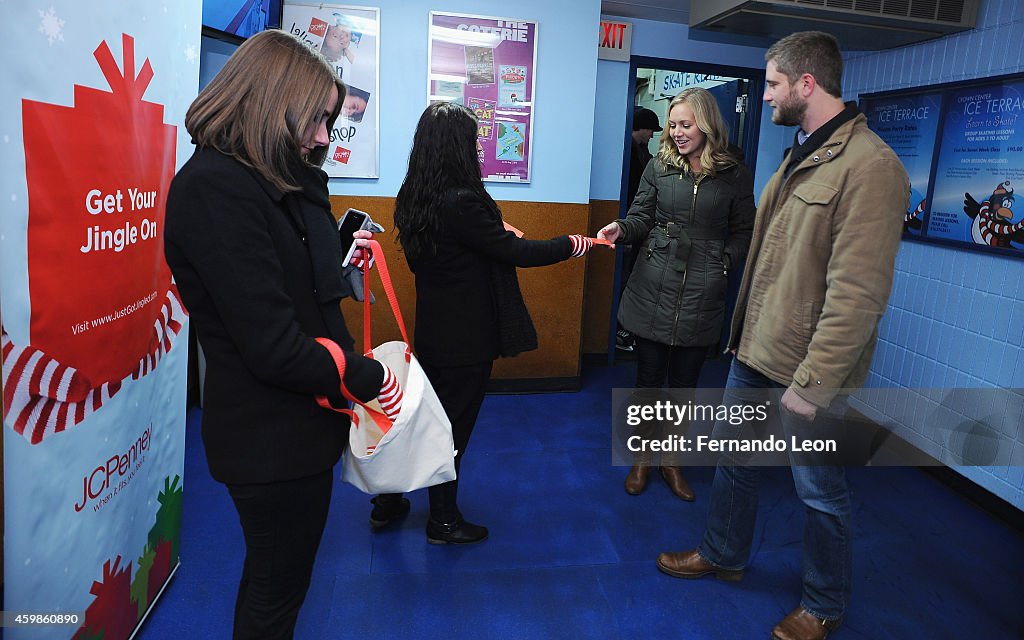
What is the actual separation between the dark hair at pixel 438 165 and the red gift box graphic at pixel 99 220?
0.67m

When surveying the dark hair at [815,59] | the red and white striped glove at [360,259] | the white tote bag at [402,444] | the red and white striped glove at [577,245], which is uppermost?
the dark hair at [815,59]

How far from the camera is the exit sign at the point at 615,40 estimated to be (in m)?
4.21

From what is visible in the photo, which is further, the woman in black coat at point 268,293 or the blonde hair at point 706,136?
the blonde hair at point 706,136

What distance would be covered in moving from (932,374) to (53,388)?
3515 millimetres

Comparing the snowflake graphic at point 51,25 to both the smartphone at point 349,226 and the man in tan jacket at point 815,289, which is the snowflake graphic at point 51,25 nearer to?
the smartphone at point 349,226

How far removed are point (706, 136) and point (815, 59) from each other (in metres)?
0.82

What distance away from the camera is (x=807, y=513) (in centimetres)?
193

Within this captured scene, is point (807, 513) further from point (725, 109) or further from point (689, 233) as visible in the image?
point (725, 109)

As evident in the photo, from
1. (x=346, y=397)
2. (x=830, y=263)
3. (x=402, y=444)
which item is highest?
(x=830, y=263)

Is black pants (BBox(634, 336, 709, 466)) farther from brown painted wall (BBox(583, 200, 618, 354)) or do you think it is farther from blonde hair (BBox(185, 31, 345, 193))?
blonde hair (BBox(185, 31, 345, 193))

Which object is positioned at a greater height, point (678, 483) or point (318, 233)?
point (318, 233)

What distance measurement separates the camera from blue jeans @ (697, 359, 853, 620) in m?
1.87

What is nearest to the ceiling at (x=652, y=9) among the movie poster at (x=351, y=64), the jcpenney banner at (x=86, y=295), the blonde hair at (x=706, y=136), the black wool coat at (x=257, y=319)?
the movie poster at (x=351, y=64)

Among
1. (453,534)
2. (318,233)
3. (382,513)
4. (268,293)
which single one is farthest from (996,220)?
(268,293)
